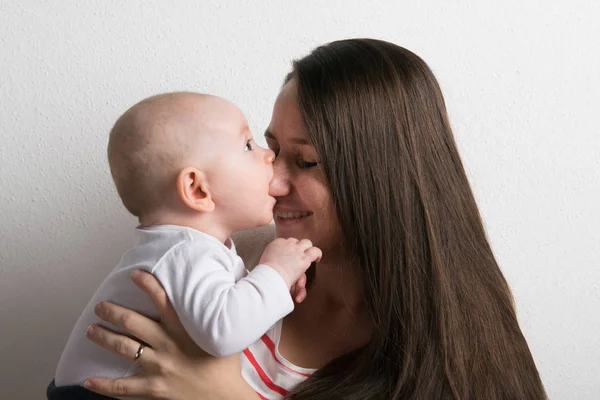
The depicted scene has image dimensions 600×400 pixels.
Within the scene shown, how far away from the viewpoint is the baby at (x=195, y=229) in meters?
1.45

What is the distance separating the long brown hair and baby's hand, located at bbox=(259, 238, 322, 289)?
0.19 metres

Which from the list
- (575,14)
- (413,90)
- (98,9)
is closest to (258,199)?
(413,90)

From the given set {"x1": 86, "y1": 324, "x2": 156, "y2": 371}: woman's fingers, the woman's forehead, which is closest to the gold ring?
{"x1": 86, "y1": 324, "x2": 156, "y2": 371}: woman's fingers

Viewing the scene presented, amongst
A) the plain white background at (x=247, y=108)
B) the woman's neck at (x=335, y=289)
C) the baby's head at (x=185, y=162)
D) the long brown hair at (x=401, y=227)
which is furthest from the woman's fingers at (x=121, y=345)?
the plain white background at (x=247, y=108)

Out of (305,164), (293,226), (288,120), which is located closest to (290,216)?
(293,226)

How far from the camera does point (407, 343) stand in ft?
5.89

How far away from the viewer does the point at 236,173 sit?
1.60 m

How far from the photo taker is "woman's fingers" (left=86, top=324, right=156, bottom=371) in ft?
5.06

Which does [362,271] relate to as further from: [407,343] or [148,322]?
[148,322]

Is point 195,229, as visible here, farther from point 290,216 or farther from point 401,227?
point 401,227

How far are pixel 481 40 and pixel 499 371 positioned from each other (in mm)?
1060

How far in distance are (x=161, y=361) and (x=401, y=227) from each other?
0.65 m

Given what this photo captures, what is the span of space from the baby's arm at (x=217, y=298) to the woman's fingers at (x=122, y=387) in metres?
0.18

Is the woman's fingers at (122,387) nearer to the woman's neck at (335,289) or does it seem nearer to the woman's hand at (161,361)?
the woman's hand at (161,361)
